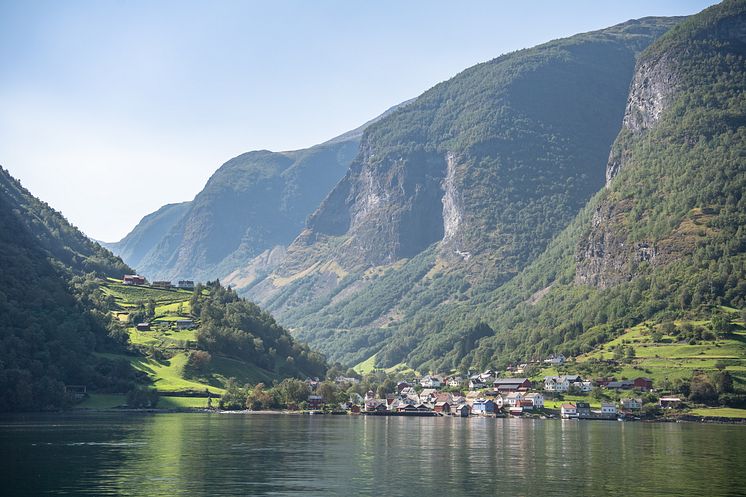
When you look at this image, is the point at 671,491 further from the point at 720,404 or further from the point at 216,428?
the point at 720,404

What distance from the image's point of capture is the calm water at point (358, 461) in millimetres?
76000

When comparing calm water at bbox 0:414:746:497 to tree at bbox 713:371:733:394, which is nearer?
calm water at bbox 0:414:746:497

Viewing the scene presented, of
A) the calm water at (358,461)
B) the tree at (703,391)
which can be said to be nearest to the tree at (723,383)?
the tree at (703,391)

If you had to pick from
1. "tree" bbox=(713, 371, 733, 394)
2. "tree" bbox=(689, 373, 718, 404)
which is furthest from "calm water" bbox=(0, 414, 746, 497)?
"tree" bbox=(689, 373, 718, 404)

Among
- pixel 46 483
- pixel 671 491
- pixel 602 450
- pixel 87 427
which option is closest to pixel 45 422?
pixel 87 427

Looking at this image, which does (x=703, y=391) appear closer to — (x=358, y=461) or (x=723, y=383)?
(x=723, y=383)

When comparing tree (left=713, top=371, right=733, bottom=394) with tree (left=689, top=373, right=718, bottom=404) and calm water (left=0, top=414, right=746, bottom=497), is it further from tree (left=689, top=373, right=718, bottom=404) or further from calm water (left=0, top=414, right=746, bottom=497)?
calm water (left=0, top=414, right=746, bottom=497)

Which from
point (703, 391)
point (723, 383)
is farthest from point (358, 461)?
point (723, 383)

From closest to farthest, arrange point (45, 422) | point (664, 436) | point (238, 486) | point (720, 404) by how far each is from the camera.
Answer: point (238, 486) → point (664, 436) → point (45, 422) → point (720, 404)

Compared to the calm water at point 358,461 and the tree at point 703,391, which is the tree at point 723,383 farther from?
the calm water at point 358,461

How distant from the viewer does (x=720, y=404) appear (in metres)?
188

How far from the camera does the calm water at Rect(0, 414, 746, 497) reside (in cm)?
7600

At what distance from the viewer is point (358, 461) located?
97.4 meters

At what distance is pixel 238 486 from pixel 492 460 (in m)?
34.0
